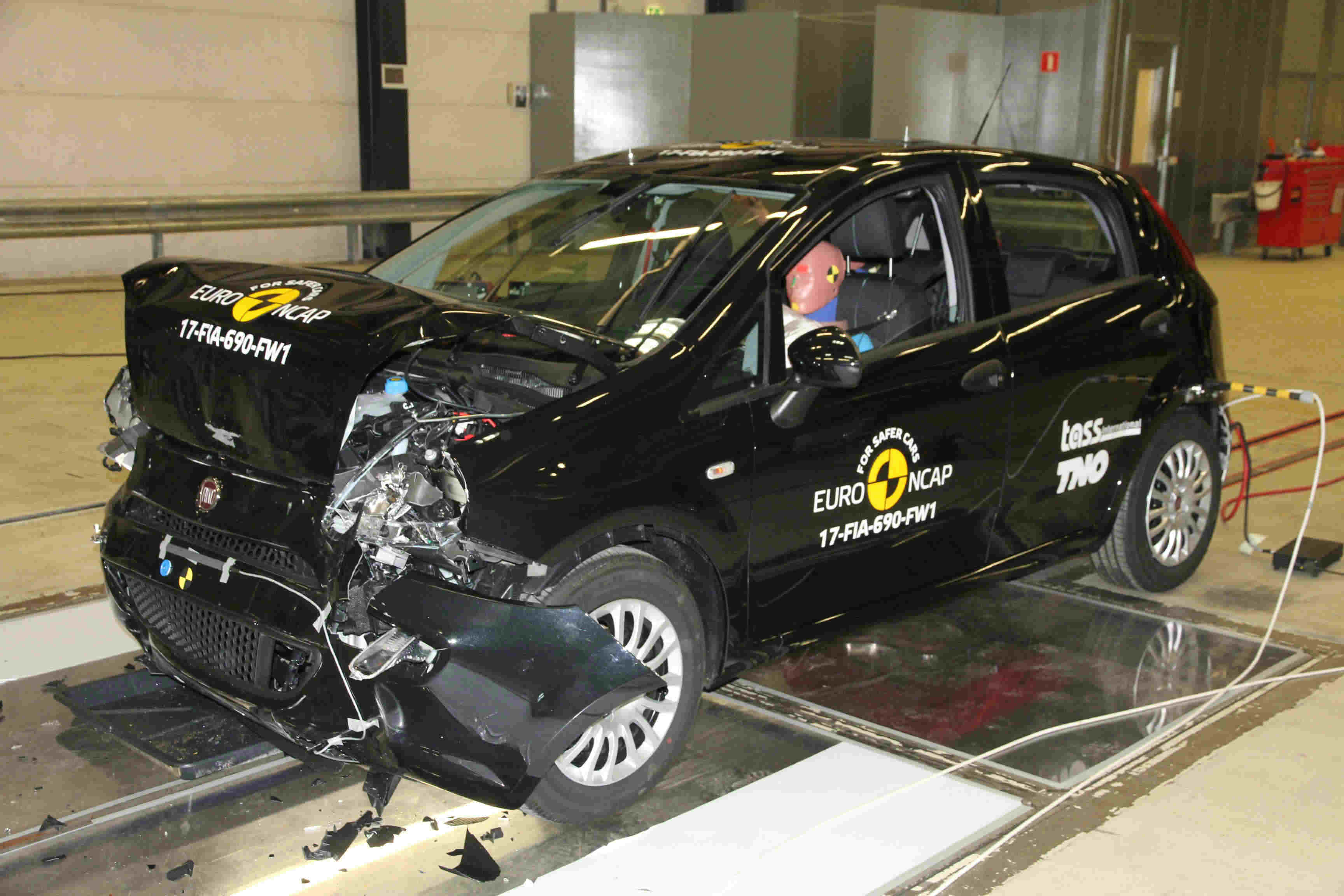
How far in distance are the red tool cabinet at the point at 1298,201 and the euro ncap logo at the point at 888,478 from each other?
50.1 feet

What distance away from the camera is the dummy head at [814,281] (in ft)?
12.9

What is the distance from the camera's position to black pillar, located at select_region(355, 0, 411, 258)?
13.9 meters

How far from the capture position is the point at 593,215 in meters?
4.09

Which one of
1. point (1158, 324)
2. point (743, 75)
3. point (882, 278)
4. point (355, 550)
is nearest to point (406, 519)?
point (355, 550)

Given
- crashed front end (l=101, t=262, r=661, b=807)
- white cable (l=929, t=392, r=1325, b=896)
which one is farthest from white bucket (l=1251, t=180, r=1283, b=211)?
crashed front end (l=101, t=262, r=661, b=807)

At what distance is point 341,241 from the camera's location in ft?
47.2

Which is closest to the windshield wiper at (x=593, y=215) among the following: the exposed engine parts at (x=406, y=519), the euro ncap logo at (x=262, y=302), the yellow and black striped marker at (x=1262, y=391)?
the euro ncap logo at (x=262, y=302)

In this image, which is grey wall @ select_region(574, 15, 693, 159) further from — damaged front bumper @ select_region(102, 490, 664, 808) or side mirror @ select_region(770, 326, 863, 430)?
damaged front bumper @ select_region(102, 490, 664, 808)

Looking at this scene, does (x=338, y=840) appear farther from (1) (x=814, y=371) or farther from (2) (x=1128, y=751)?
(2) (x=1128, y=751)

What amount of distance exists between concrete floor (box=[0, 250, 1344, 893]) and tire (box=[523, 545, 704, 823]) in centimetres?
81

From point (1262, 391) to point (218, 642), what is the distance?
158 inches

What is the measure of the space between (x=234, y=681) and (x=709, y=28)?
1275 centimetres

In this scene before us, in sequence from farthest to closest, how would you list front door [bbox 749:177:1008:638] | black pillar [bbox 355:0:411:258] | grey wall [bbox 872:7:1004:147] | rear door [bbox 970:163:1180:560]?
grey wall [bbox 872:7:1004:147] → black pillar [bbox 355:0:411:258] → rear door [bbox 970:163:1180:560] → front door [bbox 749:177:1008:638]

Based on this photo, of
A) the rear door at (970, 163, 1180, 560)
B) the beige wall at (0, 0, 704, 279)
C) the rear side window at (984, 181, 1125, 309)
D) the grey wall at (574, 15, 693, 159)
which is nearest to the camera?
the rear door at (970, 163, 1180, 560)
